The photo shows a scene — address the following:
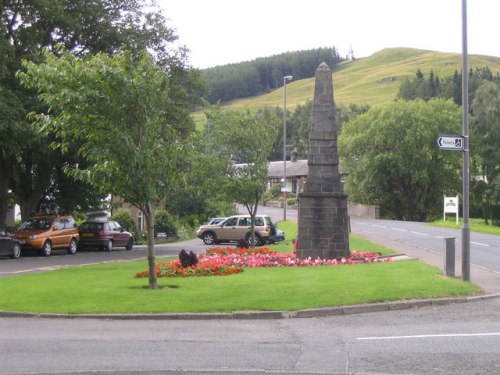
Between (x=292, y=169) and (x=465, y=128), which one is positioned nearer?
(x=465, y=128)

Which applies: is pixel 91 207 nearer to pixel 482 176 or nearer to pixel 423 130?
pixel 423 130

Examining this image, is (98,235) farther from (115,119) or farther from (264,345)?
(264,345)

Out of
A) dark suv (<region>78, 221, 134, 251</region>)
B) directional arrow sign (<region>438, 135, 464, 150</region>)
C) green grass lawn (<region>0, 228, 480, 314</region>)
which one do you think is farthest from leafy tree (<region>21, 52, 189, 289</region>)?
dark suv (<region>78, 221, 134, 251</region>)

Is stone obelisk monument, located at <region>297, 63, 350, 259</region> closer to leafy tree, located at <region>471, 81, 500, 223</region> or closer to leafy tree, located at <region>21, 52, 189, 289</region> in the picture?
leafy tree, located at <region>21, 52, 189, 289</region>

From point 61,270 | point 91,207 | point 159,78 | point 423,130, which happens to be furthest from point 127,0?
point 423,130

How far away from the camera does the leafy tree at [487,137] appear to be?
74.7 m

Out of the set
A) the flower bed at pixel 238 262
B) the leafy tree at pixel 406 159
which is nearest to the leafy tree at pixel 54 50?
the flower bed at pixel 238 262

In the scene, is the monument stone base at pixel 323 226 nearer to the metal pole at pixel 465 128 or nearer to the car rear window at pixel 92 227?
the metal pole at pixel 465 128

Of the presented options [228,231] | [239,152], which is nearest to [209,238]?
[228,231]

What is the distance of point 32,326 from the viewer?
480 inches

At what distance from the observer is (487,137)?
75.9 m

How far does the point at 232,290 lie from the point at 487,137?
214 feet

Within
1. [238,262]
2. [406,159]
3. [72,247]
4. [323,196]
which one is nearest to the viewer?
[238,262]

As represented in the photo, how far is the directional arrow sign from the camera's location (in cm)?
1658
